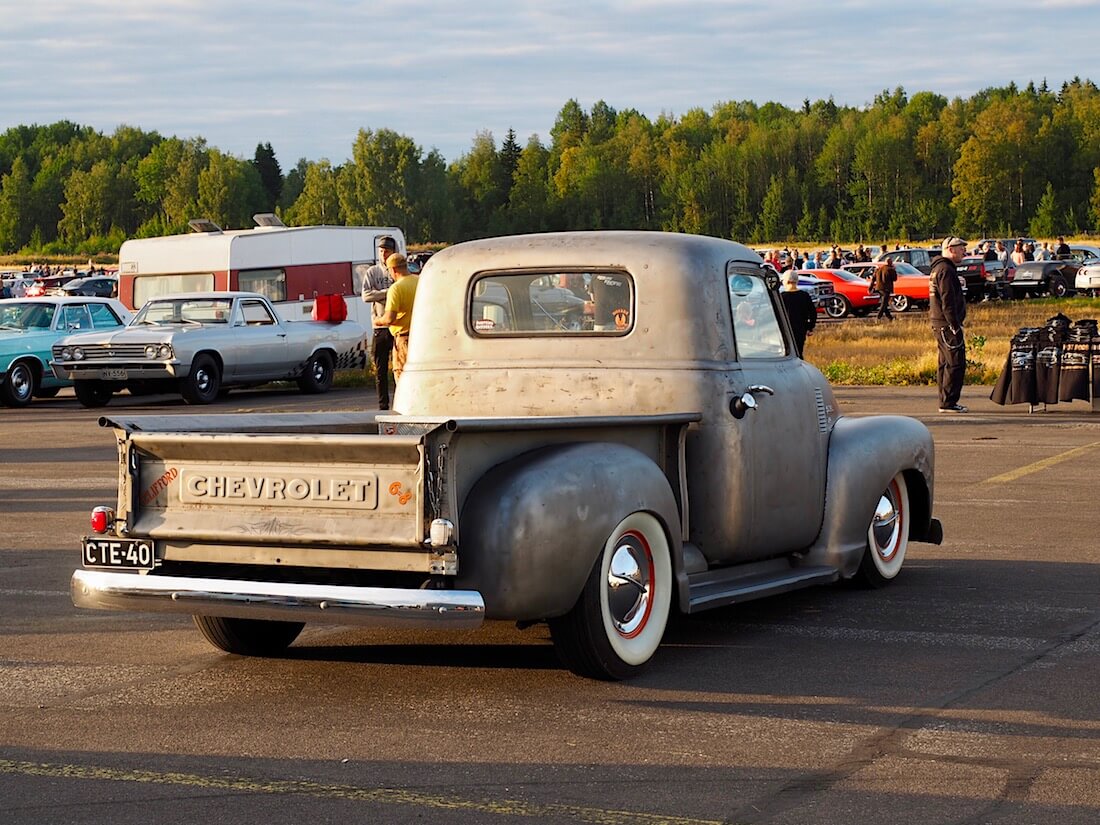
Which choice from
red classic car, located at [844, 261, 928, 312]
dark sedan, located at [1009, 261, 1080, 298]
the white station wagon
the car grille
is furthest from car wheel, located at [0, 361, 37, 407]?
dark sedan, located at [1009, 261, 1080, 298]

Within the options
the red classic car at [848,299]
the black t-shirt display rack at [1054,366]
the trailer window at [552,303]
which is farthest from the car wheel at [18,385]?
the red classic car at [848,299]

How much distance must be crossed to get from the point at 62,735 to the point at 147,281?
27904 millimetres

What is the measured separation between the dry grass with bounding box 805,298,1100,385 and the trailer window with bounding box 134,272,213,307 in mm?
11767

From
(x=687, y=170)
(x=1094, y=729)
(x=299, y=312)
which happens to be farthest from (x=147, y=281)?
(x=687, y=170)

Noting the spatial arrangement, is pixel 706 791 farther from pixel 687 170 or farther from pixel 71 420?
pixel 687 170

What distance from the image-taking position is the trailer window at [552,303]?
25.5 ft

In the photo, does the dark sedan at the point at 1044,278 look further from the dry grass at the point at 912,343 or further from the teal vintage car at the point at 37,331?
the teal vintage car at the point at 37,331

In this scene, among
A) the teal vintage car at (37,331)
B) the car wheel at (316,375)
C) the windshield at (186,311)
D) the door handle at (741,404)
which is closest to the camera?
the door handle at (741,404)

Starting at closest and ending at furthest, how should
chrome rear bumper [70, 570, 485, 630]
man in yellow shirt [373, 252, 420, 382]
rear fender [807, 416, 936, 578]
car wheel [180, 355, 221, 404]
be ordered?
1. chrome rear bumper [70, 570, 485, 630]
2. rear fender [807, 416, 936, 578]
3. man in yellow shirt [373, 252, 420, 382]
4. car wheel [180, 355, 221, 404]

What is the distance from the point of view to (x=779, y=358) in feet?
26.5

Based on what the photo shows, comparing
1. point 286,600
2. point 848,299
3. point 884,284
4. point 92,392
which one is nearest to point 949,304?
point 92,392

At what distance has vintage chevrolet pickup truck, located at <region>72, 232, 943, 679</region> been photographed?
6.16m

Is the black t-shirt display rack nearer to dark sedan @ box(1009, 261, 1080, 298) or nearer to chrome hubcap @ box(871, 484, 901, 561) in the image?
chrome hubcap @ box(871, 484, 901, 561)

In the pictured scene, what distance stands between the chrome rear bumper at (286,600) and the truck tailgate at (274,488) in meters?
0.21
